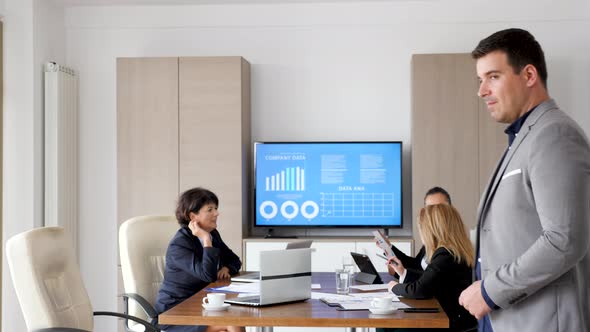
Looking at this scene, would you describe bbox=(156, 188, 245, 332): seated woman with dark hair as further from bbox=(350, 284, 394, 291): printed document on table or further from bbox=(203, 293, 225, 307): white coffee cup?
bbox=(203, 293, 225, 307): white coffee cup

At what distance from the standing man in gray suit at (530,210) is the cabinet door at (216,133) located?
4.17 m

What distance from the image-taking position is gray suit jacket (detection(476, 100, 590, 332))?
1992mm

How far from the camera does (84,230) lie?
269 inches

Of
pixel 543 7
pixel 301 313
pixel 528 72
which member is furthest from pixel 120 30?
pixel 528 72

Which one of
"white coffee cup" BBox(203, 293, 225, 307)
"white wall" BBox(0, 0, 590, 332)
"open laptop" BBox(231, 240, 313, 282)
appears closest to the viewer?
"white coffee cup" BBox(203, 293, 225, 307)

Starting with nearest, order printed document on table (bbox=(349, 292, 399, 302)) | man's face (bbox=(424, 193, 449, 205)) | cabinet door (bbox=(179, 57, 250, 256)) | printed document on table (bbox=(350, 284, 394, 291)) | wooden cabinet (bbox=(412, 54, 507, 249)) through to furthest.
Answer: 1. printed document on table (bbox=(349, 292, 399, 302))
2. printed document on table (bbox=(350, 284, 394, 291))
3. man's face (bbox=(424, 193, 449, 205))
4. wooden cabinet (bbox=(412, 54, 507, 249))
5. cabinet door (bbox=(179, 57, 250, 256))

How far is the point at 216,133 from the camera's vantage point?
636 cm

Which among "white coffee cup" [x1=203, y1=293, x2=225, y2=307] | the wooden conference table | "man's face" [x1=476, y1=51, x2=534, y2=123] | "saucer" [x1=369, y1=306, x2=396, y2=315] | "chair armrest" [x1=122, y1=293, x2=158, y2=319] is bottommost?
"chair armrest" [x1=122, y1=293, x2=158, y2=319]

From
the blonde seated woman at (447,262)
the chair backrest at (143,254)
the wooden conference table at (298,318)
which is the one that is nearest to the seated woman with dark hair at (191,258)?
the chair backrest at (143,254)

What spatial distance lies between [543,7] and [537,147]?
488 cm

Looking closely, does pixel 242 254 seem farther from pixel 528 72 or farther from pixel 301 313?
pixel 528 72

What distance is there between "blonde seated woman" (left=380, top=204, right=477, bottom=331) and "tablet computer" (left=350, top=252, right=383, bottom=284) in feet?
1.43

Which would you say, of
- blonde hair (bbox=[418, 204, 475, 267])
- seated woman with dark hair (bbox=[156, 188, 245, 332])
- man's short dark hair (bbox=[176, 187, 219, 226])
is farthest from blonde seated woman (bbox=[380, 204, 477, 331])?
man's short dark hair (bbox=[176, 187, 219, 226])

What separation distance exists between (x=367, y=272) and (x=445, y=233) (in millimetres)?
678
